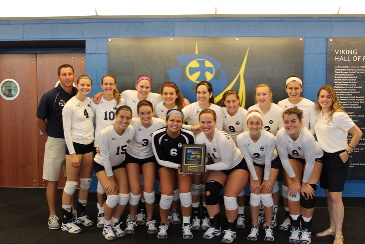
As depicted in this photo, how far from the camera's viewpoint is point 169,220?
3549mm

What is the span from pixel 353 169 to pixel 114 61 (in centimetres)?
336

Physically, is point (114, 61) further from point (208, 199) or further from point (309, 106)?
point (309, 106)

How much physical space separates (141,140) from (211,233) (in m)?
1.14

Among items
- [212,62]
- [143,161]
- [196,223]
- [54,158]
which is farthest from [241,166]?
[54,158]

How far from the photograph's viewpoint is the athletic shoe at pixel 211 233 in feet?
10.3

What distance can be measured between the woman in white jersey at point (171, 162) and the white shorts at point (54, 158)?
40.5 inches

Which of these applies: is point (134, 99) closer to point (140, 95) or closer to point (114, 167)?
point (140, 95)

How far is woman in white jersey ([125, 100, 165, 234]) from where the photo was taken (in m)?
3.26

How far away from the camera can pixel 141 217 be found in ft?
11.6

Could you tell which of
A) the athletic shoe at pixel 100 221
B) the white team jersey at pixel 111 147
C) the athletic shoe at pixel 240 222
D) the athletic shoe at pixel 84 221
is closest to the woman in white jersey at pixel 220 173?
the athletic shoe at pixel 240 222

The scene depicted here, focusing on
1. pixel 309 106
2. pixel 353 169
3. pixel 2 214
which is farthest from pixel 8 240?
pixel 353 169

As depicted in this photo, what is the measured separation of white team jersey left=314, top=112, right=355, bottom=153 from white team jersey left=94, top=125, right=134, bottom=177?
1.85 meters

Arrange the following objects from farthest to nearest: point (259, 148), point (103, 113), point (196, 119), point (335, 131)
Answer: point (196, 119), point (103, 113), point (259, 148), point (335, 131)

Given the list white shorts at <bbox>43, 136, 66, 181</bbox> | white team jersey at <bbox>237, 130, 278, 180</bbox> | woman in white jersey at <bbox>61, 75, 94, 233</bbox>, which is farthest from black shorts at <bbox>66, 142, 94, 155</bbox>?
white team jersey at <bbox>237, 130, 278, 180</bbox>
